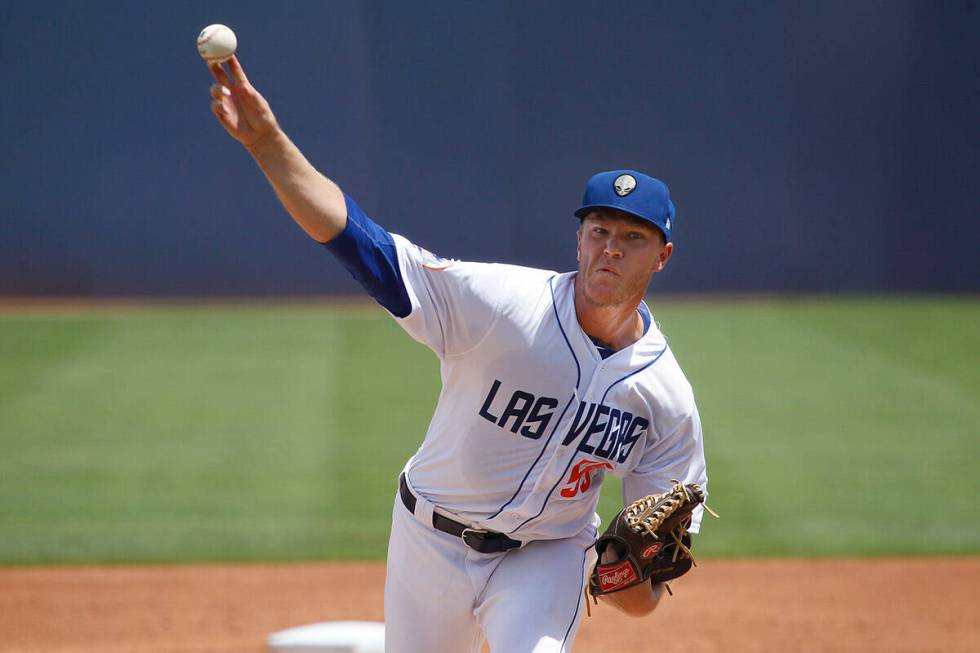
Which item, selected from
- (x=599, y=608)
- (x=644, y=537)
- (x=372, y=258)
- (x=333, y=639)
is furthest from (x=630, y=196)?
(x=599, y=608)

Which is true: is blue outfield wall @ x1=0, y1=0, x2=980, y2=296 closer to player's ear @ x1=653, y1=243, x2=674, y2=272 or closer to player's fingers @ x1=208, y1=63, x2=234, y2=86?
player's ear @ x1=653, y1=243, x2=674, y2=272

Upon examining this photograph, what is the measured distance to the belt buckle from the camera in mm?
3254

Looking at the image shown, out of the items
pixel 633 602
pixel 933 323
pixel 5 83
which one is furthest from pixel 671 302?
pixel 633 602

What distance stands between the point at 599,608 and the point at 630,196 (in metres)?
3.28

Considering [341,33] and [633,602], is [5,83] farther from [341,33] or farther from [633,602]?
[633,602]

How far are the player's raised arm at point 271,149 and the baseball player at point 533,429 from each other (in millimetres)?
319

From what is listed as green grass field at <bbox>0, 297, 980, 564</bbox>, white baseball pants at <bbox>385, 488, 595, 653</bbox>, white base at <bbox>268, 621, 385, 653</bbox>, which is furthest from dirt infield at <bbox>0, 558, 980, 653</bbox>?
white baseball pants at <bbox>385, 488, 595, 653</bbox>

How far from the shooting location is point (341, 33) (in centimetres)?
1614

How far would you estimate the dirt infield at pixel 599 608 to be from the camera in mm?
5285

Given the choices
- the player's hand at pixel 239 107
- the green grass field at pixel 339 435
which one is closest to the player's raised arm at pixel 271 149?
the player's hand at pixel 239 107

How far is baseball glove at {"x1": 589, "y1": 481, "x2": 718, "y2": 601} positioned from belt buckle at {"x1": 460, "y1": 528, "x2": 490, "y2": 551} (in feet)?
1.04

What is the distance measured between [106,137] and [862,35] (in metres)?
10.4

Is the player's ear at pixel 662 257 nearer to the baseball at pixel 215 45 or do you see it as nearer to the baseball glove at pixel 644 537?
the baseball glove at pixel 644 537

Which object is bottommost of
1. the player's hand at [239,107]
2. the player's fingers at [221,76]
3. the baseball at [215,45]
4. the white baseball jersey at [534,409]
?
the white baseball jersey at [534,409]
